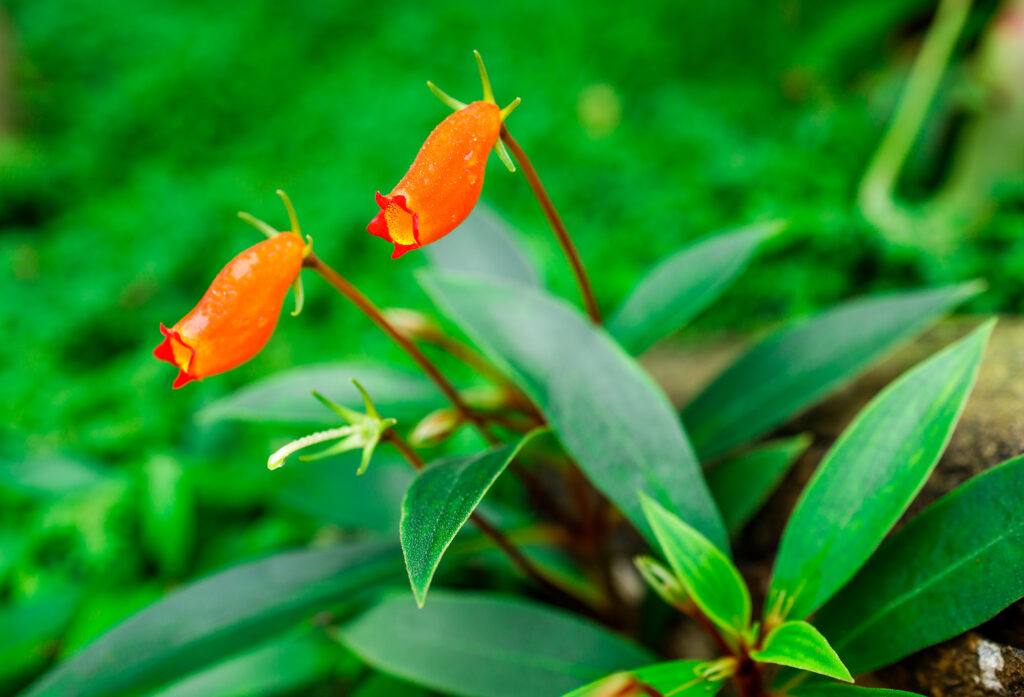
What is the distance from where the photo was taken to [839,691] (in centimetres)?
56

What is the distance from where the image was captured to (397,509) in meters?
0.92

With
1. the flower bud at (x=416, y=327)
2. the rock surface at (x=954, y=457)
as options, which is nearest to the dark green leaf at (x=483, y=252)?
the flower bud at (x=416, y=327)

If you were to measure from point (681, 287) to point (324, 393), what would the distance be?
51 centimetres

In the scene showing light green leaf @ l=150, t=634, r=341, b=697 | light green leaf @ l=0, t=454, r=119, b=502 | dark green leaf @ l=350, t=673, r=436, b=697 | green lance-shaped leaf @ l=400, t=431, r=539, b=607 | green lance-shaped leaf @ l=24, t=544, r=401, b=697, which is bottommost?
dark green leaf @ l=350, t=673, r=436, b=697

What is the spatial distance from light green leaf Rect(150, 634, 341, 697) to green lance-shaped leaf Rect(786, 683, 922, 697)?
562 mm

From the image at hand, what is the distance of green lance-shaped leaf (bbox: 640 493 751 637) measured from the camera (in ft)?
1.88

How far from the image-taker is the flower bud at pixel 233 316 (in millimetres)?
487

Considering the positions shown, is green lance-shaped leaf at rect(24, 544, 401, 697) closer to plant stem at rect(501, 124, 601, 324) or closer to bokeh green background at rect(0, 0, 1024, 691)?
bokeh green background at rect(0, 0, 1024, 691)

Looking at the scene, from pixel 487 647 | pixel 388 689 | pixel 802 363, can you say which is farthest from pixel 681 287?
pixel 388 689

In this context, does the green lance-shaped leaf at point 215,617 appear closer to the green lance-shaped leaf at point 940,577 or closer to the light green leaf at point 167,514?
the light green leaf at point 167,514

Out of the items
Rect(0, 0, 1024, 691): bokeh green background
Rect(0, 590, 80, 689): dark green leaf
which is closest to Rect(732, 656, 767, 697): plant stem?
Rect(0, 0, 1024, 691): bokeh green background

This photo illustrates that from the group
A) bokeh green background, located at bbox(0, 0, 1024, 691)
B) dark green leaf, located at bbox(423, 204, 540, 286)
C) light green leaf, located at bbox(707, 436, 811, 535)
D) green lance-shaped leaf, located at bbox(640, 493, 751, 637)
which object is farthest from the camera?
bokeh green background, located at bbox(0, 0, 1024, 691)

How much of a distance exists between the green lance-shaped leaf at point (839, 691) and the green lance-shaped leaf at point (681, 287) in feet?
1.35

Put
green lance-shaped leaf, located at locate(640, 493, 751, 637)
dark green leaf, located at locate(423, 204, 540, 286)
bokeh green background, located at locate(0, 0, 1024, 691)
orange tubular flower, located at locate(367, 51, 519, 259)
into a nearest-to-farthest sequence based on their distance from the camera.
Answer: orange tubular flower, located at locate(367, 51, 519, 259) < green lance-shaped leaf, located at locate(640, 493, 751, 637) < dark green leaf, located at locate(423, 204, 540, 286) < bokeh green background, located at locate(0, 0, 1024, 691)
